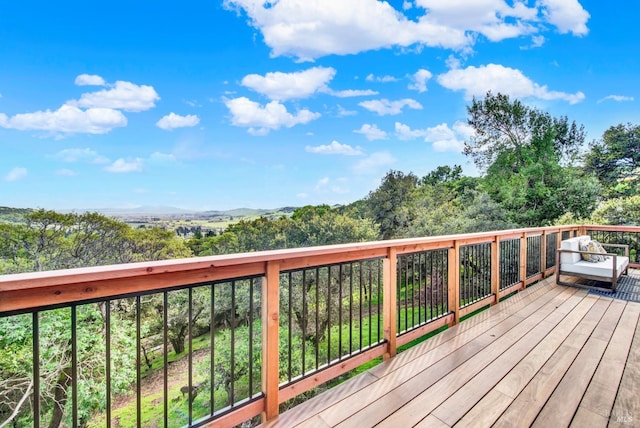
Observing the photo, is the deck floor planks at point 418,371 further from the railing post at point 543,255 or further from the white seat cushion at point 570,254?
the railing post at point 543,255

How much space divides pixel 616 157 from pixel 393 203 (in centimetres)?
1090

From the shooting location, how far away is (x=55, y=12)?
14062 mm

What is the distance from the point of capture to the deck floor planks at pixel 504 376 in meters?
1.77

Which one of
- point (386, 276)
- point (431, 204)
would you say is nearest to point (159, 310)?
point (386, 276)

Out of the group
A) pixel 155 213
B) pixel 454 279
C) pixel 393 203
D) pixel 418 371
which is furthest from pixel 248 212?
pixel 418 371

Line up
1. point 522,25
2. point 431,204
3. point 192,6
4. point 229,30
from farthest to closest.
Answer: point 431,204 → point 229,30 → point 192,6 → point 522,25

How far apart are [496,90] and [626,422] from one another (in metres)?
15.7

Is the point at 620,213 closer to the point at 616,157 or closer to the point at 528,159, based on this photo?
the point at 528,159

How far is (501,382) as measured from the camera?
207cm

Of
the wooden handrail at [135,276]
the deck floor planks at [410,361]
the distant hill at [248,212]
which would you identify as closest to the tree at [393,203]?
the distant hill at [248,212]

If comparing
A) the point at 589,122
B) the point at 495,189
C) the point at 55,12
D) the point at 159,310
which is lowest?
the point at 159,310

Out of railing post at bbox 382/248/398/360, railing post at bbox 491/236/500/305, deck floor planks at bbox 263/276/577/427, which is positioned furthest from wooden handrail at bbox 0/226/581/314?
railing post at bbox 491/236/500/305

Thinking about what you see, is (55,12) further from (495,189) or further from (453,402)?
(495,189)

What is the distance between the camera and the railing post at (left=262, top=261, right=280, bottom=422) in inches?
69.1
